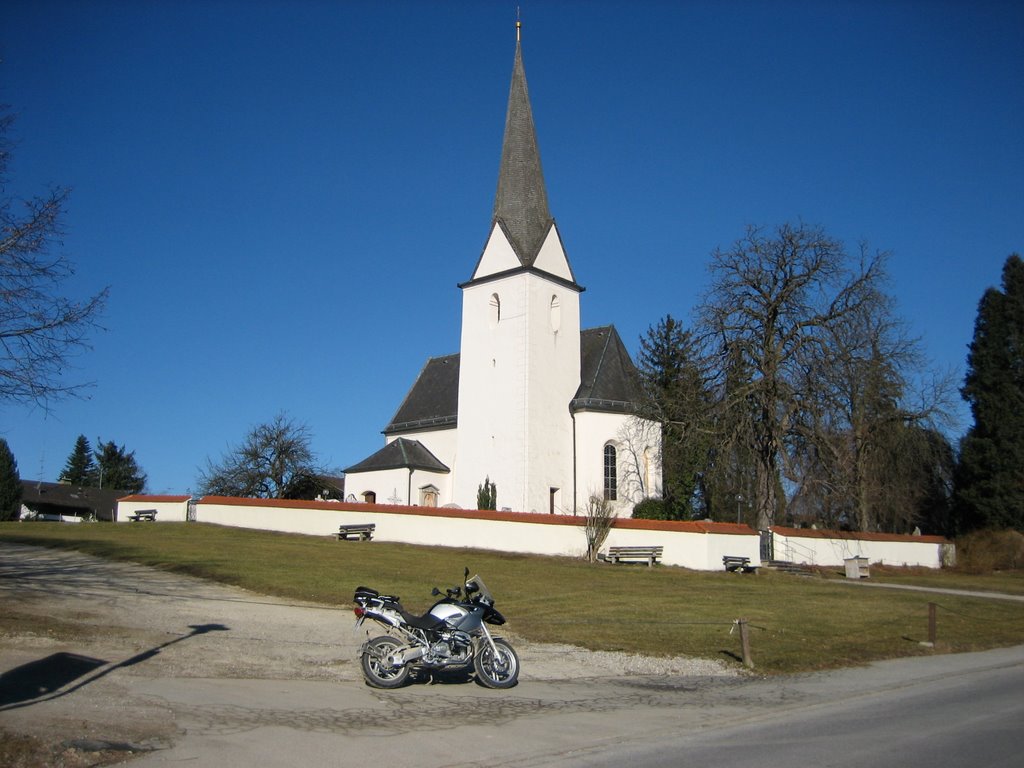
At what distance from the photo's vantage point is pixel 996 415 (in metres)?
42.5

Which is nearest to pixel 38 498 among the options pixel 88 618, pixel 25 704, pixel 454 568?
pixel 454 568

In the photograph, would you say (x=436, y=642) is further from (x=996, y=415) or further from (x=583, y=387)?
(x=996, y=415)

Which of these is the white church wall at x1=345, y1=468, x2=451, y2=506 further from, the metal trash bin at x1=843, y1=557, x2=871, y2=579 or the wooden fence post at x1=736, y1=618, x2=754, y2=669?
the wooden fence post at x1=736, y1=618, x2=754, y2=669

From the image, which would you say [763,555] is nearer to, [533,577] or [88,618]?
[533,577]

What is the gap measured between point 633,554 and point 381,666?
61.6ft

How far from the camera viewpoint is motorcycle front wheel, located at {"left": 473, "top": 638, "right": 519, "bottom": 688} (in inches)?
421

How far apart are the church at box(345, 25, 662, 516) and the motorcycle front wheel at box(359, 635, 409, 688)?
28359 mm

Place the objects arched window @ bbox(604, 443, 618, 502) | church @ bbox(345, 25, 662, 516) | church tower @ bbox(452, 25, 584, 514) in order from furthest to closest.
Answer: arched window @ bbox(604, 443, 618, 502) < church @ bbox(345, 25, 662, 516) < church tower @ bbox(452, 25, 584, 514)

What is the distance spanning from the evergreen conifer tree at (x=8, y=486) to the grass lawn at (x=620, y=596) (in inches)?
869

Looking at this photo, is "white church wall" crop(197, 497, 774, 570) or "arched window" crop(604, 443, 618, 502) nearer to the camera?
"white church wall" crop(197, 497, 774, 570)

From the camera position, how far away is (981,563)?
125 feet

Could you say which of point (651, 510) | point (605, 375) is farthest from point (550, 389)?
point (651, 510)

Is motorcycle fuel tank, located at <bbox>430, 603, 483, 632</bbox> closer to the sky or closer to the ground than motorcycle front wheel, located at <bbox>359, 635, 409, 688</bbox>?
closer to the sky

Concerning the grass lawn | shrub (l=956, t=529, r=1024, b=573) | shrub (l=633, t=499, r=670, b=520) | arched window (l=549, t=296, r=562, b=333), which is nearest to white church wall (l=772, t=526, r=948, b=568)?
shrub (l=956, t=529, r=1024, b=573)
